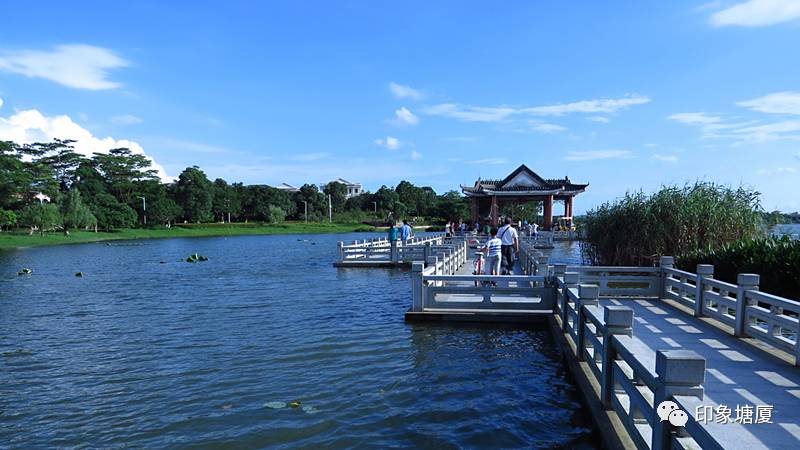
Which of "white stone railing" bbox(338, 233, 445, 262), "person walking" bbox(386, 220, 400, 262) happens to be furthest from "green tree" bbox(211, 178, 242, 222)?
"person walking" bbox(386, 220, 400, 262)

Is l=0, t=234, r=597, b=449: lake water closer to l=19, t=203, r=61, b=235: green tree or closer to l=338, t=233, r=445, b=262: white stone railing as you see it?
l=338, t=233, r=445, b=262: white stone railing

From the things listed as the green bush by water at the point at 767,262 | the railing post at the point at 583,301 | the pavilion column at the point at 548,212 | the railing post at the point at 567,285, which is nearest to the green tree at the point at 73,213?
the pavilion column at the point at 548,212

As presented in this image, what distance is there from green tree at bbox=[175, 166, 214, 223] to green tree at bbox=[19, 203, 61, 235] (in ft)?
86.6

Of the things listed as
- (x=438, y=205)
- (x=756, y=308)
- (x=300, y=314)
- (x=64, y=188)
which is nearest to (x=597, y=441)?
(x=756, y=308)

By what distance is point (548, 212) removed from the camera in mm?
45688

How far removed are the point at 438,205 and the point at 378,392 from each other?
9060cm

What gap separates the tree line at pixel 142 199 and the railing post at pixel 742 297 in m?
56.2

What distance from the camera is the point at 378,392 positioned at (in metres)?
7.23

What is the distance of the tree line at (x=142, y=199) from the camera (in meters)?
52.3

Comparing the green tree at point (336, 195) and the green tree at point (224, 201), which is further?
the green tree at point (336, 195)

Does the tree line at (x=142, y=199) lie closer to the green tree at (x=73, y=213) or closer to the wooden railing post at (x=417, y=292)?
the green tree at (x=73, y=213)

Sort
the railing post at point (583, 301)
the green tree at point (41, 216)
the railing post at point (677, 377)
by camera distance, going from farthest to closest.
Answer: the green tree at point (41, 216), the railing post at point (583, 301), the railing post at point (677, 377)

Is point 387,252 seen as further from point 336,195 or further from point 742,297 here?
point 336,195

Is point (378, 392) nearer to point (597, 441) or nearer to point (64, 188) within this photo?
point (597, 441)
